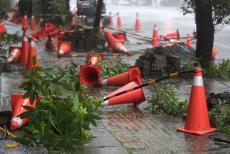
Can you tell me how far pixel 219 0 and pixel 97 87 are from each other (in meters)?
3.31

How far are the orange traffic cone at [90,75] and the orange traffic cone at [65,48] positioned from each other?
15.4 ft

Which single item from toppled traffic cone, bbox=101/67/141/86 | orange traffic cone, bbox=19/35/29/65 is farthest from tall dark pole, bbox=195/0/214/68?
orange traffic cone, bbox=19/35/29/65

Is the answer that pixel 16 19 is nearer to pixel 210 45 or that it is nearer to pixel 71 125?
pixel 210 45

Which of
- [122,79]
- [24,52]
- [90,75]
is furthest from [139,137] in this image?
[24,52]

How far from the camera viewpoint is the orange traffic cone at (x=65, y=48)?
15.6m

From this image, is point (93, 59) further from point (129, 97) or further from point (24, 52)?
point (129, 97)

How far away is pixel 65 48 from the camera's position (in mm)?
15961

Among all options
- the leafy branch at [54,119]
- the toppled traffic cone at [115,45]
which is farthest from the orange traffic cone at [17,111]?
the toppled traffic cone at [115,45]

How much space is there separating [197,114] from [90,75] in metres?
3.83

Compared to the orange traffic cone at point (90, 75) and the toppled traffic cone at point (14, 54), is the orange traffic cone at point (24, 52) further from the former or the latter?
the orange traffic cone at point (90, 75)

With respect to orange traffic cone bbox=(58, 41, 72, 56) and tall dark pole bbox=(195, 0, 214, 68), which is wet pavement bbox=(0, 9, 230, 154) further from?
orange traffic cone bbox=(58, 41, 72, 56)

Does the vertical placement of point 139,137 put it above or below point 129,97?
below

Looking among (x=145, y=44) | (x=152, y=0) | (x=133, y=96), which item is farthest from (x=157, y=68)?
(x=152, y=0)

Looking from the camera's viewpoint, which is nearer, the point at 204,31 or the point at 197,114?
the point at 197,114
